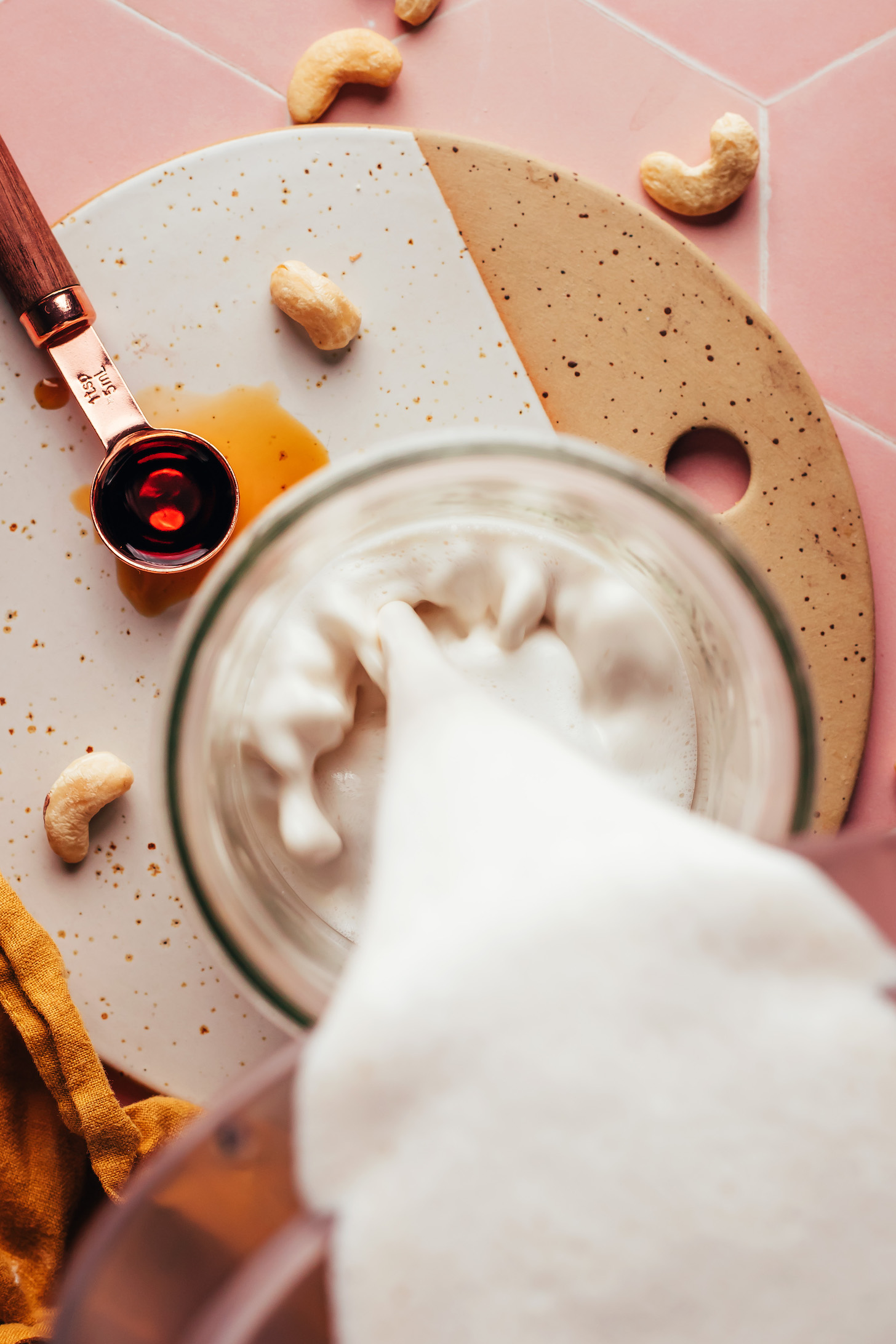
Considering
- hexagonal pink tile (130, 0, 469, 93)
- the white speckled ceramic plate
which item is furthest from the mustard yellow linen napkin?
hexagonal pink tile (130, 0, 469, 93)

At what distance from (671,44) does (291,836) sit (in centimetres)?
52

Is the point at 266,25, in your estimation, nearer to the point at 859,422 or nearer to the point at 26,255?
the point at 26,255

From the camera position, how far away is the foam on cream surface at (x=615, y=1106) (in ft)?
0.62

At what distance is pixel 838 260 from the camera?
58cm

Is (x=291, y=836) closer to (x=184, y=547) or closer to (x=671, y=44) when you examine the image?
(x=184, y=547)

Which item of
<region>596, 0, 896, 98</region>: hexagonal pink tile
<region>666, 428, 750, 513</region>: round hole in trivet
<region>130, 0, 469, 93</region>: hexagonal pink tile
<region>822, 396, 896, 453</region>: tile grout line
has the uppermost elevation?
<region>130, 0, 469, 93</region>: hexagonal pink tile

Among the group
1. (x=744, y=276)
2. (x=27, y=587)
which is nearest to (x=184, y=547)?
(x=27, y=587)

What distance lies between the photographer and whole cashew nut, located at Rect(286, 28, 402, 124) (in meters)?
0.53

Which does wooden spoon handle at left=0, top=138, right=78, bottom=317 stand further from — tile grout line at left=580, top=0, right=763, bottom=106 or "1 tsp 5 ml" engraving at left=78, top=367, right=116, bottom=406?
tile grout line at left=580, top=0, right=763, bottom=106

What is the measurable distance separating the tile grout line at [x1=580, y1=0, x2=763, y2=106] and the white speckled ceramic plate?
0.17m

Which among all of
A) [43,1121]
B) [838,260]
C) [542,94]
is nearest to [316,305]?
[542,94]

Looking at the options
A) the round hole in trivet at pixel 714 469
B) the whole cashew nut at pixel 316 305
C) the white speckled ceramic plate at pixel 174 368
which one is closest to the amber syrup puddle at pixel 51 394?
the white speckled ceramic plate at pixel 174 368

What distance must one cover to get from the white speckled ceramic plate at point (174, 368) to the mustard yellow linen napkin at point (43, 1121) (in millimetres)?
26

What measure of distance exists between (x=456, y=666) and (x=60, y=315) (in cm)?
28
